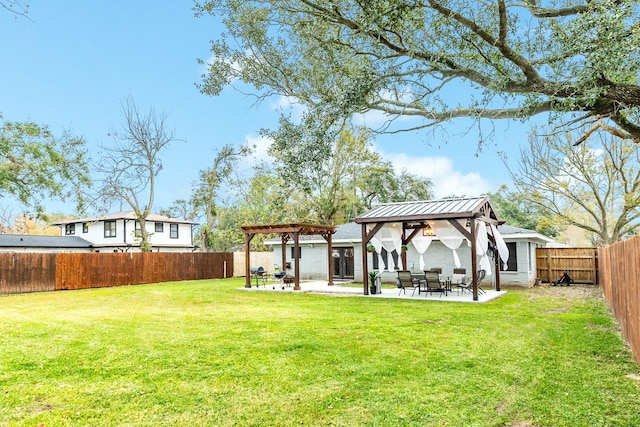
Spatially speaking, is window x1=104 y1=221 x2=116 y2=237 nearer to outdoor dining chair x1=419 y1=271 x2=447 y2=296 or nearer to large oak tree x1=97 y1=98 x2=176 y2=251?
large oak tree x1=97 y1=98 x2=176 y2=251

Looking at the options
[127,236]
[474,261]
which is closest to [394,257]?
[474,261]

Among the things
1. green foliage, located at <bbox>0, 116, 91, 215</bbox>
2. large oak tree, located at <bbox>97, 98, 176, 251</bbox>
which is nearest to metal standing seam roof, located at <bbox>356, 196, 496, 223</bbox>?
green foliage, located at <bbox>0, 116, 91, 215</bbox>

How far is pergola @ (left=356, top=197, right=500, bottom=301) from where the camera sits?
43.7ft

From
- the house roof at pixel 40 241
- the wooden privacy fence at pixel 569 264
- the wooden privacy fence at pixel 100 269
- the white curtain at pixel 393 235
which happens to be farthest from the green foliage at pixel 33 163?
the wooden privacy fence at pixel 569 264

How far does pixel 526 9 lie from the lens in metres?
7.89

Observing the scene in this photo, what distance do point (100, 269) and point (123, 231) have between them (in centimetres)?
1449

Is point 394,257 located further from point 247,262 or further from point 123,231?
point 123,231

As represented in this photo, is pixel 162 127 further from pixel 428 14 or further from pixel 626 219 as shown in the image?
pixel 626 219

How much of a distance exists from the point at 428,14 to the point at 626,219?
69.8 ft

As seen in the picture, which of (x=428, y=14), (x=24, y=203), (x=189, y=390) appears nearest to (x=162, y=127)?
(x=24, y=203)

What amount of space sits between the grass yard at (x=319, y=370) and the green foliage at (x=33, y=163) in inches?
521

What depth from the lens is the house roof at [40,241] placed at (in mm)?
29389

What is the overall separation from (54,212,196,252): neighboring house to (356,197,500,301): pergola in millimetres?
22979

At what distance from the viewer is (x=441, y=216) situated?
45.5 feet
